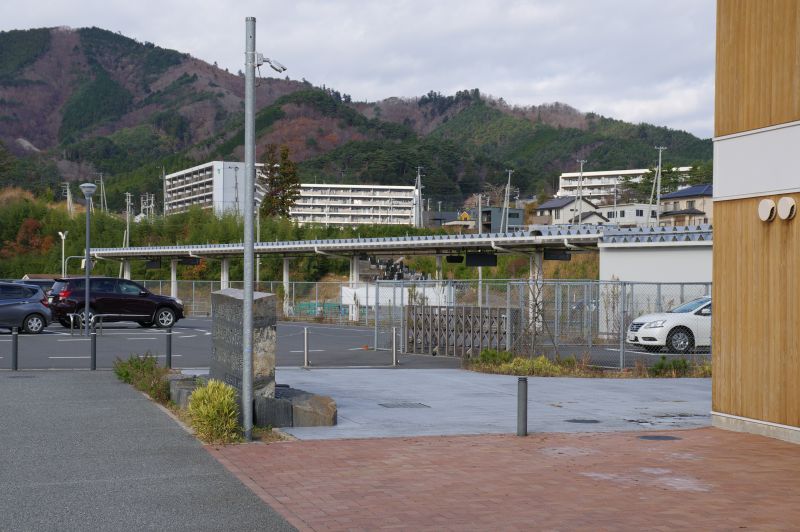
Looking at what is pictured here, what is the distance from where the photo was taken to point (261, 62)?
12.1m

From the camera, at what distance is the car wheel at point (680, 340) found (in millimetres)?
25438

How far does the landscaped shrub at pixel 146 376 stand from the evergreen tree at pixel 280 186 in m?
93.1

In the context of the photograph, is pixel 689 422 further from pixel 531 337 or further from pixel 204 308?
pixel 204 308

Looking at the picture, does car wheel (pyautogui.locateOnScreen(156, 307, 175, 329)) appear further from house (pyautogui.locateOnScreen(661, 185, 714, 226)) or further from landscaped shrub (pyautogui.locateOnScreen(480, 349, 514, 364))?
house (pyautogui.locateOnScreen(661, 185, 714, 226))

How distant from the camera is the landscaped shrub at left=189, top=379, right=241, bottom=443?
11812 mm

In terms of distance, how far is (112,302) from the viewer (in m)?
36.6

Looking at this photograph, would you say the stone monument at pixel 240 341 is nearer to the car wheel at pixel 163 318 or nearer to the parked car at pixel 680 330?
the parked car at pixel 680 330

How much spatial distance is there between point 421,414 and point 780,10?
712 centimetres

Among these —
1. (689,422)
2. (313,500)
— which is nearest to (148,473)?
(313,500)

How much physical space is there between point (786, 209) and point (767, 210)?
32 cm

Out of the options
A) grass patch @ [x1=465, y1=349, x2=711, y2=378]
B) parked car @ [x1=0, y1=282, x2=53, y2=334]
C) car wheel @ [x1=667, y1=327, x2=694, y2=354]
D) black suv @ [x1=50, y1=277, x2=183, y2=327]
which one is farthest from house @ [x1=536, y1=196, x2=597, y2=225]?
grass patch @ [x1=465, y1=349, x2=711, y2=378]

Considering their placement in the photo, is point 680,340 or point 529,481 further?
point 680,340

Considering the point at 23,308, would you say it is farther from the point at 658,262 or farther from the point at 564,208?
the point at 564,208

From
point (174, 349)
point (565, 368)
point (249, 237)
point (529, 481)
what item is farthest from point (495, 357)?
point (529, 481)
